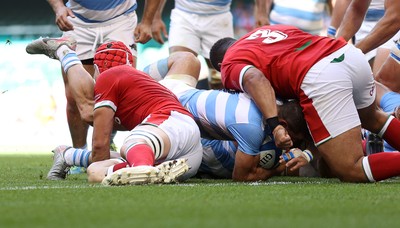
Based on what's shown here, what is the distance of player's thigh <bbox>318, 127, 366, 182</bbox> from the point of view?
224 inches

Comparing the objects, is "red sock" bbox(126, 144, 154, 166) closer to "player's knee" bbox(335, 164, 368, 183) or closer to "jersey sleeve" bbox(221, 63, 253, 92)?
"jersey sleeve" bbox(221, 63, 253, 92)

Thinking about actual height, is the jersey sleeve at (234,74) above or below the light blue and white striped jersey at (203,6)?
above

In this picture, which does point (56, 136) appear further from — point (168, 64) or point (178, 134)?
point (178, 134)

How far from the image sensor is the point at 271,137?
6.03 meters

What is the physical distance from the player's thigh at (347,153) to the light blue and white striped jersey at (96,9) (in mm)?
3184

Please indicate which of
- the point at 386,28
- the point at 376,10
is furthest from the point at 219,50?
the point at 376,10

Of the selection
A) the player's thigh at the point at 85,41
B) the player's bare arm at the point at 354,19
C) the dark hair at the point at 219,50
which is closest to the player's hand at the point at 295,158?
the dark hair at the point at 219,50

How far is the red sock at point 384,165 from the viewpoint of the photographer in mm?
5555

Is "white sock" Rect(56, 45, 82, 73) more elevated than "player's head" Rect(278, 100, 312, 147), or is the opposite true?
"player's head" Rect(278, 100, 312, 147)

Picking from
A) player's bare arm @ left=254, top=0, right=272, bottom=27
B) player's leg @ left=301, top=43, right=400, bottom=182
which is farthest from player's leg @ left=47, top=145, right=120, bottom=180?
player's bare arm @ left=254, top=0, right=272, bottom=27

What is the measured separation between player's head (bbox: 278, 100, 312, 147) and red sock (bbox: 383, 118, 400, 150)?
0.65 metres

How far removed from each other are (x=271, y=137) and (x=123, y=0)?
2.88 metres

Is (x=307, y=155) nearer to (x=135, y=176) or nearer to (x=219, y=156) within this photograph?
(x=219, y=156)

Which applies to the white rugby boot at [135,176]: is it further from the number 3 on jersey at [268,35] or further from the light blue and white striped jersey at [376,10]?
the light blue and white striped jersey at [376,10]
